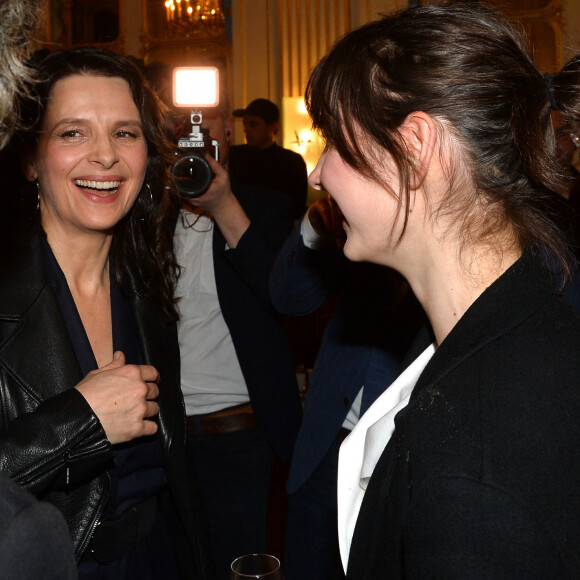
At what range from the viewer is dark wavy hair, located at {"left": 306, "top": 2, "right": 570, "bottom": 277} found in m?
1.04

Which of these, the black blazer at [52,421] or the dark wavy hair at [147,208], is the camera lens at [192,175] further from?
the black blazer at [52,421]

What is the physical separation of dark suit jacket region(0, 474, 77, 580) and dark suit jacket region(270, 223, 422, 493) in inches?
48.5

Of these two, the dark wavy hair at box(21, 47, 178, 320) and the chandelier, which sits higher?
the chandelier

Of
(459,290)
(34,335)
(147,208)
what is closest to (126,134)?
(147,208)

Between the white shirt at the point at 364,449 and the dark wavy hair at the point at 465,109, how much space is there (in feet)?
0.94

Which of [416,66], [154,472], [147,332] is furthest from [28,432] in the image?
[416,66]

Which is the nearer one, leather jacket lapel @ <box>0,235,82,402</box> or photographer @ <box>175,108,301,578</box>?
leather jacket lapel @ <box>0,235,82,402</box>

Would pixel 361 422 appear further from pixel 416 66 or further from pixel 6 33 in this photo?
pixel 6 33

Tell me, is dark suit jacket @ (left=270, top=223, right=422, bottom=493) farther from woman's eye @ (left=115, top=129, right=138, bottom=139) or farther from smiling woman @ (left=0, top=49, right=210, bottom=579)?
woman's eye @ (left=115, top=129, right=138, bottom=139)

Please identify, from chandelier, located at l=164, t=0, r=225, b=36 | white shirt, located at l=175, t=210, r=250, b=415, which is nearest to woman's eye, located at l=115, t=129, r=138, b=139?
white shirt, located at l=175, t=210, r=250, b=415

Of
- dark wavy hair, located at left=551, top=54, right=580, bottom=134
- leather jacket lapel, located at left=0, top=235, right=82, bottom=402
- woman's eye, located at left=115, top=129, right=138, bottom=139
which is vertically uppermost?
dark wavy hair, located at left=551, top=54, right=580, bottom=134

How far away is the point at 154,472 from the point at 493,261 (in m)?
0.96

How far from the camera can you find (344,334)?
1.87m

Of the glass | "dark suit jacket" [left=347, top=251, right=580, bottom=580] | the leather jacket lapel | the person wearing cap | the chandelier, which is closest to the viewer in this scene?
"dark suit jacket" [left=347, top=251, right=580, bottom=580]
